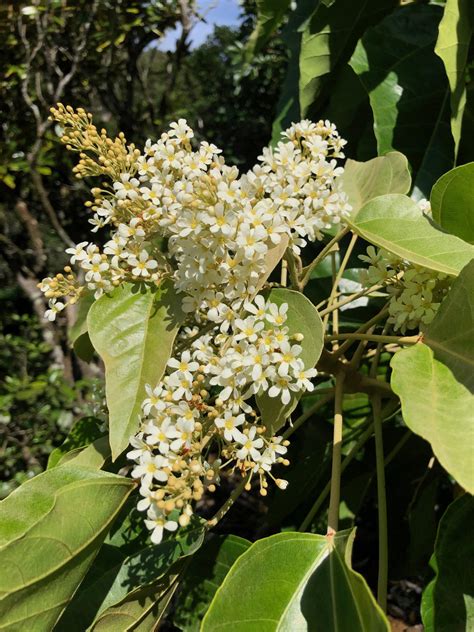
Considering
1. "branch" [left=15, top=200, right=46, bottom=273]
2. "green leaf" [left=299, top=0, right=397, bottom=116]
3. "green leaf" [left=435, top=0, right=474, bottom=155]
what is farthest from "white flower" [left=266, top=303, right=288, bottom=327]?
"branch" [left=15, top=200, right=46, bottom=273]

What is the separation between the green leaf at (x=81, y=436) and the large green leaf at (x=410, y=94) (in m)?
0.67

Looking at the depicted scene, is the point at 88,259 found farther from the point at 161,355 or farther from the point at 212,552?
the point at 212,552

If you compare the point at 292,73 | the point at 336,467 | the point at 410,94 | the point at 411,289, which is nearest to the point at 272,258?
the point at 411,289

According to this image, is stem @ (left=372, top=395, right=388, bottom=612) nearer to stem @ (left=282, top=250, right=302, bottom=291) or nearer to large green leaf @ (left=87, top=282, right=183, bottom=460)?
stem @ (left=282, top=250, right=302, bottom=291)

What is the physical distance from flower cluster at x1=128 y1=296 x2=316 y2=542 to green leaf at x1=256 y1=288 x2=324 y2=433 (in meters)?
0.01

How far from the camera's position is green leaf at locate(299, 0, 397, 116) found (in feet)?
3.67

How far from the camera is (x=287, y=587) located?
61 centimetres

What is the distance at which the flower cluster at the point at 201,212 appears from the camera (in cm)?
59

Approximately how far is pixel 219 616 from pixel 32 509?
0.78ft

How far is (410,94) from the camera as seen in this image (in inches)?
40.3

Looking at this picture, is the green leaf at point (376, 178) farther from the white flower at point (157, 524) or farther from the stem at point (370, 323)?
the white flower at point (157, 524)

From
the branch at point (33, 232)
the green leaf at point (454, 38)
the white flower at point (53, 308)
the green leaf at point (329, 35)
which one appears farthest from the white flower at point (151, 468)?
the branch at point (33, 232)

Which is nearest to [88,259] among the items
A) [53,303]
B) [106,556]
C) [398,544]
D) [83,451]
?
[53,303]

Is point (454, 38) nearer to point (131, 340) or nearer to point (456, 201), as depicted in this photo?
point (456, 201)
